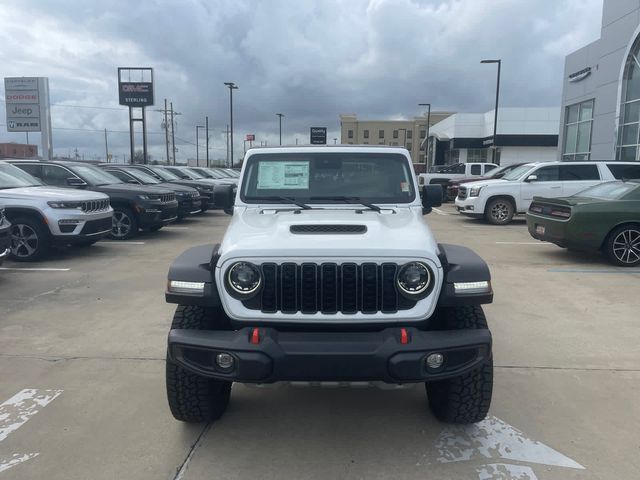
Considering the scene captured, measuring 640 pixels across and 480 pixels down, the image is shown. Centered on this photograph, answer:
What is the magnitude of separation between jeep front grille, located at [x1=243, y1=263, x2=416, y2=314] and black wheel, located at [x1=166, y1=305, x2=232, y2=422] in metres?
0.43

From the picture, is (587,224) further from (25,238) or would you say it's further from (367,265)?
(25,238)

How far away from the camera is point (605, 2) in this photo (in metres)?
21.1

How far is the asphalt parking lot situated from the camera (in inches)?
118

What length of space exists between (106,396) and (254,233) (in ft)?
5.76

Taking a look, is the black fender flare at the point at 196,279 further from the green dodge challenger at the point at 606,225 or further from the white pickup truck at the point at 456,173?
the white pickup truck at the point at 456,173

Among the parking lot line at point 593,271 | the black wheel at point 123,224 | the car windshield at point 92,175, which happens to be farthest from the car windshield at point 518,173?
the car windshield at point 92,175

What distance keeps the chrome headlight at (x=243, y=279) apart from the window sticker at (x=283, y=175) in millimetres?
1461

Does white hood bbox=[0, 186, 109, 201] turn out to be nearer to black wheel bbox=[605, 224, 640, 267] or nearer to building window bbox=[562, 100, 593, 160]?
black wheel bbox=[605, 224, 640, 267]

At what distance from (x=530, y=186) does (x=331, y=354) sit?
1292 centimetres

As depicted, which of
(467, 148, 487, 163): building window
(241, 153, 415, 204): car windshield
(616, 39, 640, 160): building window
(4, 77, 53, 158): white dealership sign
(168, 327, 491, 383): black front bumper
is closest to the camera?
(168, 327, 491, 383): black front bumper

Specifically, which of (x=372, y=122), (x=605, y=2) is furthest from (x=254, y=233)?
(x=372, y=122)

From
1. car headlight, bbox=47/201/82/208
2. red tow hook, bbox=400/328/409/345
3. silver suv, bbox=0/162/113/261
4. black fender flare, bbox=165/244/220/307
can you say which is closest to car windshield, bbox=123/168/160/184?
silver suv, bbox=0/162/113/261

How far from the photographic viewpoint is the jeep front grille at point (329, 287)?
2.95m

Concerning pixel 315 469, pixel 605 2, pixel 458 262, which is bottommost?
pixel 315 469
